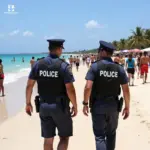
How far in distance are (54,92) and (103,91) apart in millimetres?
640

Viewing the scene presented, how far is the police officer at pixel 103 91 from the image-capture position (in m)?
4.39

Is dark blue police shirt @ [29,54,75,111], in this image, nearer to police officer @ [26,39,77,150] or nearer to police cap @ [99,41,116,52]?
police officer @ [26,39,77,150]

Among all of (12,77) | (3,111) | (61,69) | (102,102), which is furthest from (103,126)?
(12,77)

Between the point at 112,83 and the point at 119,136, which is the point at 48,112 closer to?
the point at 112,83

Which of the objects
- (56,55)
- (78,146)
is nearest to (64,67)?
(56,55)

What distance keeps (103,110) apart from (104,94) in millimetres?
209

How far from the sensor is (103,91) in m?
4.43

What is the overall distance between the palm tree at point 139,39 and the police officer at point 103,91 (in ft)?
235

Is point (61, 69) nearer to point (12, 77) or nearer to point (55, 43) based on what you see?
point (55, 43)

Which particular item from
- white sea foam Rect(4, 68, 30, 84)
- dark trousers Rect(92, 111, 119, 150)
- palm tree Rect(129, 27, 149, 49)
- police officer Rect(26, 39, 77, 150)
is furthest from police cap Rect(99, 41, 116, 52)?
palm tree Rect(129, 27, 149, 49)

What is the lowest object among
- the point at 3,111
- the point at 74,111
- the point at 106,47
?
the point at 3,111

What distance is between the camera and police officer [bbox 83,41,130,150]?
14.4 ft

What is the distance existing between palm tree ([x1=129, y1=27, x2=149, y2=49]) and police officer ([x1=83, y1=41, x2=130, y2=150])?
71671mm

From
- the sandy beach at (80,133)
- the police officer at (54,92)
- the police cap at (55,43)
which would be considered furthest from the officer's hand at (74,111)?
the sandy beach at (80,133)
